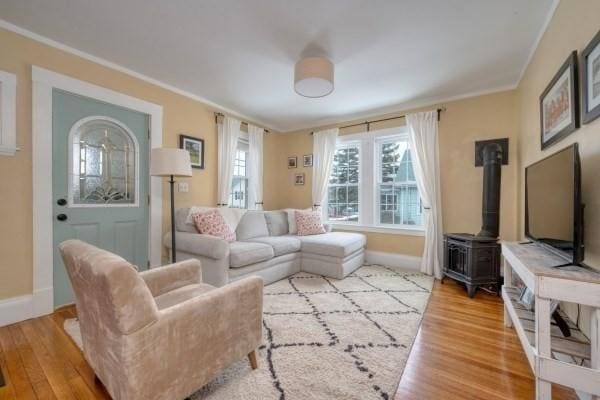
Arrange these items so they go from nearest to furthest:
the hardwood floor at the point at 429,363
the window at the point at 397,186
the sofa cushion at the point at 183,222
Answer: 1. the hardwood floor at the point at 429,363
2. the sofa cushion at the point at 183,222
3. the window at the point at 397,186

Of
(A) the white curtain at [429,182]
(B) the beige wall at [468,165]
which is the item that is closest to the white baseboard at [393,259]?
(B) the beige wall at [468,165]

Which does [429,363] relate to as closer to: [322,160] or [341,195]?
[341,195]

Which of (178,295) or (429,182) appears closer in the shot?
(178,295)

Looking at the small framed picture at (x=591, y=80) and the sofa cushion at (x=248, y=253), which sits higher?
the small framed picture at (x=591, y=80)

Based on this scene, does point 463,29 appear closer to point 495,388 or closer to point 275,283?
point 495,388

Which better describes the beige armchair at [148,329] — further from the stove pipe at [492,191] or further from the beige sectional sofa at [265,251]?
the stove pipe at [492,191]

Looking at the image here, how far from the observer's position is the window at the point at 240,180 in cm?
414

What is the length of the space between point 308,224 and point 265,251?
1.11 m

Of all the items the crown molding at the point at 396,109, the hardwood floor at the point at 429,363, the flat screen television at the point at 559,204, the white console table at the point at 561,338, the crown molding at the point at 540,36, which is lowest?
the hardwood floor at the point at 429,363

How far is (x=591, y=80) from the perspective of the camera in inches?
55.5

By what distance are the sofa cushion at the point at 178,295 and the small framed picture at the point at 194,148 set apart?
215 centimetres

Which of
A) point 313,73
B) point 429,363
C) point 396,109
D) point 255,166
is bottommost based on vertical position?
point 429,363

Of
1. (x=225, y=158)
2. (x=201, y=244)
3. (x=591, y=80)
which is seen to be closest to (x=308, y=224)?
(x=225, y=158)

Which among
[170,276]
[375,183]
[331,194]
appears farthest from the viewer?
[331,194]
